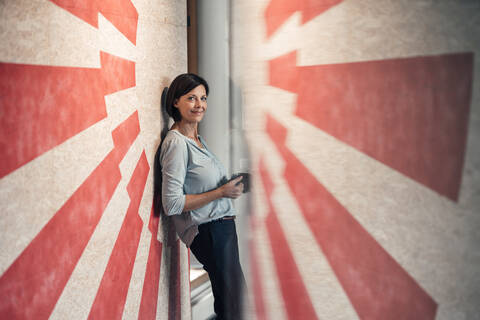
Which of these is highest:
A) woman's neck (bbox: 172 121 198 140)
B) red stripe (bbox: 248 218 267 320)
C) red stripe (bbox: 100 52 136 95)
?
red stripe (bbox: 100 52 136 95)

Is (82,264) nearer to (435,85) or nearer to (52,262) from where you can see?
(52,262)

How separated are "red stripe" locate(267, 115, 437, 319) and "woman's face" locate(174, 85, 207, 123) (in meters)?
0.41

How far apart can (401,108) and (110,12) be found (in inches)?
27.5

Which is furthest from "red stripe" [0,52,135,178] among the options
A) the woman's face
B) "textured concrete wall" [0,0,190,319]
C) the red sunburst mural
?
the red sunburst mural

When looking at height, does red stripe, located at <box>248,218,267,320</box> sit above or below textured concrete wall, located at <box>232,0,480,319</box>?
below

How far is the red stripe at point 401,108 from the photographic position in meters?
0.47

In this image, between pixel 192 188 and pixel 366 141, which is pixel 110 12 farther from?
pixel 366 141

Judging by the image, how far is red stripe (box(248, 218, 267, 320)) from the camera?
0.64m

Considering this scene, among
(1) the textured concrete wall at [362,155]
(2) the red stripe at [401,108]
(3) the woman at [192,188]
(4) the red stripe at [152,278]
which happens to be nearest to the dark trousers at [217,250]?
(3) the woman at [192,188]

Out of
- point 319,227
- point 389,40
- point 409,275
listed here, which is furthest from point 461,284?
point 389,40

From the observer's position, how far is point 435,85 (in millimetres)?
484

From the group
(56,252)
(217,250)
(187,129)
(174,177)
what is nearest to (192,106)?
(187,129)

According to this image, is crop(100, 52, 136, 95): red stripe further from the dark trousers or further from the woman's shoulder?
the dark trousers

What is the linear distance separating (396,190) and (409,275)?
0.12 m
